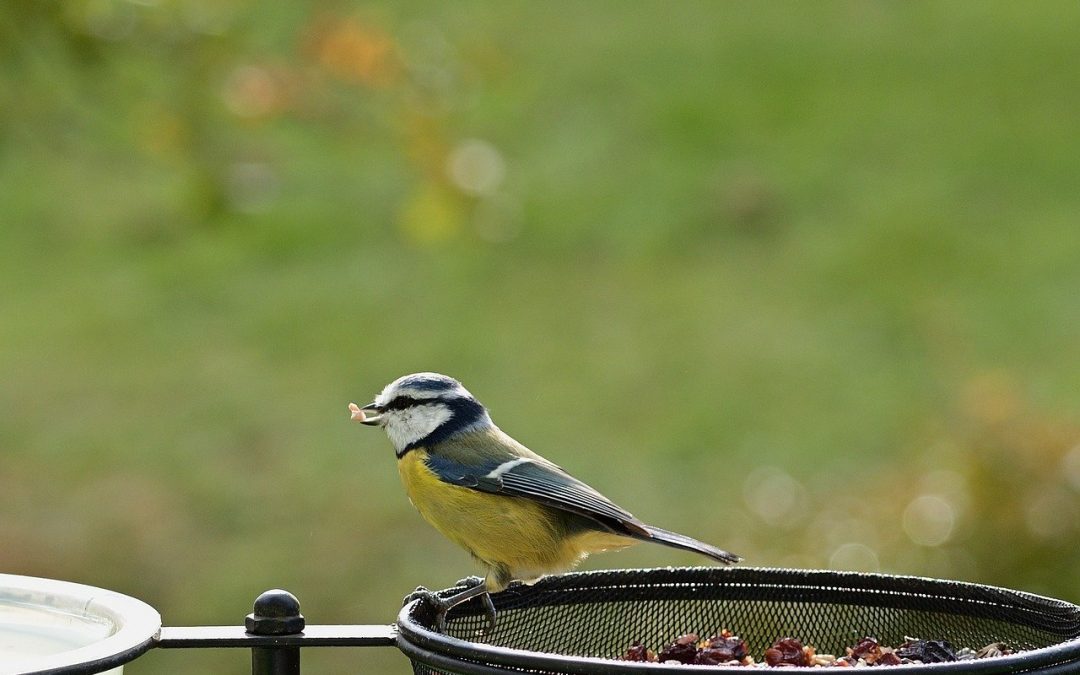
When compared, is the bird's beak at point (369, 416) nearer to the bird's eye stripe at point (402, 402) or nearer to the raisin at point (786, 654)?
the bird's eye stripe at point (402, 402)

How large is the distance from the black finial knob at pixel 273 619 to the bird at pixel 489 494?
1.69 feet

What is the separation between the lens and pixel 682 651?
2166 millimetres

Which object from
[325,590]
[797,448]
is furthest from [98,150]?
[797,448]

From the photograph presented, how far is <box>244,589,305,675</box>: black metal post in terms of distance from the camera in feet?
6.64

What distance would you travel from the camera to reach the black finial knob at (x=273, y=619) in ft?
6.64

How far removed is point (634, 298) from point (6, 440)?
3987 millimetres

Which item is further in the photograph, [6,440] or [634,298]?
[634,298]

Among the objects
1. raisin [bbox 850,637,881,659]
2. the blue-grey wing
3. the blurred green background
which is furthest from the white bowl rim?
the blurred green background

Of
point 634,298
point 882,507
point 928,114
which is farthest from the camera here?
point 928,114

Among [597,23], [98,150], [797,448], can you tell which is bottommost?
[797,448]

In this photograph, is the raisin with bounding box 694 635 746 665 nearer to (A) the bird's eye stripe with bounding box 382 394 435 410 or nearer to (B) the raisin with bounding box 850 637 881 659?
(B) the raisin with bounding box 850 637 881 659

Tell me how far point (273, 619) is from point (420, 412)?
84 centimetres

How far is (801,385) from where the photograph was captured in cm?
813

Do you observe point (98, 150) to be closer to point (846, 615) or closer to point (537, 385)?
point (537, 385)
